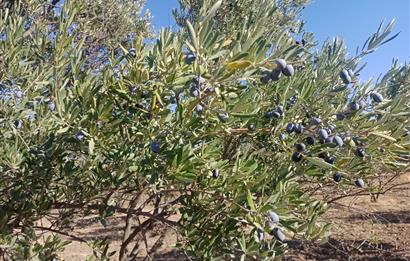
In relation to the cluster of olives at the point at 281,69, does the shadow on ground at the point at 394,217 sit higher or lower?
higher

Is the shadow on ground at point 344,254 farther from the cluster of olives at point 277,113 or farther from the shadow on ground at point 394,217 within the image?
the cluster of olives at point 277,113

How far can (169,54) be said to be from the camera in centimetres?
186

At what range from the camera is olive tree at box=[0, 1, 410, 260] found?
66.8 inches

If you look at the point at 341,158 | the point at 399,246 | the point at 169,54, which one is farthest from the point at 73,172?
the point at 399,246

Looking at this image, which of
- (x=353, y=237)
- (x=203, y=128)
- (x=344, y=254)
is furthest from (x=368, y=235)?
(x=203, y=128)

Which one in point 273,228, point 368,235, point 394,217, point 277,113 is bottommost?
point 273,228

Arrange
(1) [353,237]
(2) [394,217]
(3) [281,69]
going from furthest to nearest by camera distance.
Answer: (2) [394,217] → (1) [353,237] → (3) [281,69]

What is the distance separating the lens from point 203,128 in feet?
6.22

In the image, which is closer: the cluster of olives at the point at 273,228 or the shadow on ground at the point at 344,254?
the cluster of olives at the point at 273,228

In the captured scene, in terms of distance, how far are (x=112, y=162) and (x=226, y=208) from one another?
566mm

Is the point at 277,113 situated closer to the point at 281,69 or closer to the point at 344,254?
the point at 281,69

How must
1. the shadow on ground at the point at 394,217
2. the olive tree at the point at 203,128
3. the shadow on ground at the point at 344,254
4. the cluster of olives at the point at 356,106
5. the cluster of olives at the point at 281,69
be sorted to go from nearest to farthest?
the cluster of olives at the point at 281,69 → the olive tree at the point at 203,128 → the cluster of olives at the point at 356,106 → the shadow on ground at the point at 344,254 → the shadow on ground at the point at 394,217

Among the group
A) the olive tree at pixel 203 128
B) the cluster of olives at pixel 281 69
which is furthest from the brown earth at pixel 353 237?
the cluster of olives at pixel 281 69

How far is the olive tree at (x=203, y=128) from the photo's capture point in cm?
170
